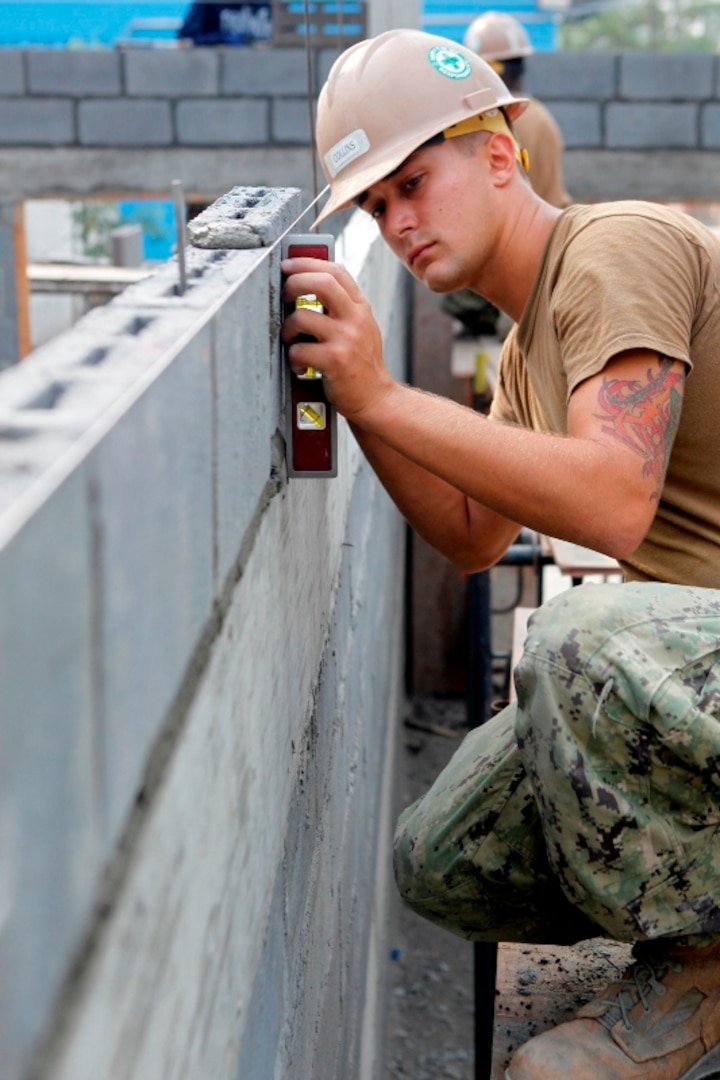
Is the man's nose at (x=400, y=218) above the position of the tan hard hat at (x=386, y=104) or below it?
below

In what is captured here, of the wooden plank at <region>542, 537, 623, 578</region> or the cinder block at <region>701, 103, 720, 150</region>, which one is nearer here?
the wooden plank at <region>542, 537, 623, 578</region>

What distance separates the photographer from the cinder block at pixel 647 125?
8289 millimetres

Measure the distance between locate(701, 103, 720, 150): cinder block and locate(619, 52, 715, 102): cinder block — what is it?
0.34 feet

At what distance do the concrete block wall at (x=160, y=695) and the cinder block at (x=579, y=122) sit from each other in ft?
21.6

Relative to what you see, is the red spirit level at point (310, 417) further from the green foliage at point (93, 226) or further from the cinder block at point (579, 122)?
the green foliage at point (93, 226)

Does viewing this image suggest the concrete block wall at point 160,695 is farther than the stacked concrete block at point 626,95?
No

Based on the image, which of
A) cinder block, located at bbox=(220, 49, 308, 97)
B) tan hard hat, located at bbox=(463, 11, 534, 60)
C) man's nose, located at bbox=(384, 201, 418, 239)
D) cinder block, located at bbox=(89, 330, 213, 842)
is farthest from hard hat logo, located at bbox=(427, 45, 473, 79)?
cinder block, located at bbox=(220, 49, 308, 97)

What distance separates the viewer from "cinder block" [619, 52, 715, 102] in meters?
8.23

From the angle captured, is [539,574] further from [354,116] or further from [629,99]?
[629,99]

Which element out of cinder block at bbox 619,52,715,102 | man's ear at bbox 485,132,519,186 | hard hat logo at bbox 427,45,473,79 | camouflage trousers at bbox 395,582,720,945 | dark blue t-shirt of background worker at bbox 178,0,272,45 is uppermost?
hard hat logo at bbox 427,45,473,79

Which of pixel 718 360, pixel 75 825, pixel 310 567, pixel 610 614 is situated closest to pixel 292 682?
pixel 310 567

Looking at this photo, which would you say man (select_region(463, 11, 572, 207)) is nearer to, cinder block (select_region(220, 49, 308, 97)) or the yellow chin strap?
cinder block (select_region(220, 49, 308, 97))

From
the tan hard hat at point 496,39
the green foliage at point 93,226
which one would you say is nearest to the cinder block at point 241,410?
the tan hard hat at point 496,39

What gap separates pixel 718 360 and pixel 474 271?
476mm
